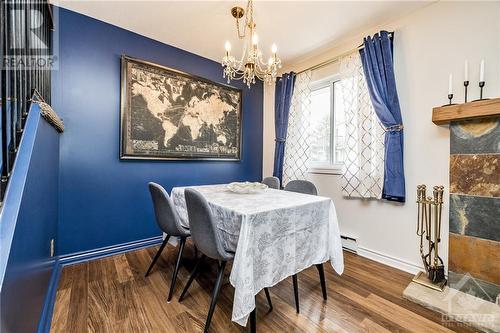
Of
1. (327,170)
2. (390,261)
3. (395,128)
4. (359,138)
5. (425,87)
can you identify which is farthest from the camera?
(327,170)

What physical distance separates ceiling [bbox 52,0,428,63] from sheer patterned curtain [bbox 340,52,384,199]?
1.35 ft

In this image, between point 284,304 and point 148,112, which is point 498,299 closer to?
point 284,304

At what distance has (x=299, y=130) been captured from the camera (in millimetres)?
3166

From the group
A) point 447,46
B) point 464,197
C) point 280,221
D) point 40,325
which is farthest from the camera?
point 447,46

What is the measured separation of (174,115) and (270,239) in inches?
85.1

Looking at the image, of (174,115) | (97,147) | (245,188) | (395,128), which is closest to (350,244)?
(395,128)

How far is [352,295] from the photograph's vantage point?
70.1 inches

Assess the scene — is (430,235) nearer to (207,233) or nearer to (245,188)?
(245,188)

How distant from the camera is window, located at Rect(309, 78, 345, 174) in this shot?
2.82 m

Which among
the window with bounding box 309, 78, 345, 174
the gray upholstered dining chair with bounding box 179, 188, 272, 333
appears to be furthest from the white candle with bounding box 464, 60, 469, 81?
the gray upholstered dining chair with bounding box 179, 188, 272, 333

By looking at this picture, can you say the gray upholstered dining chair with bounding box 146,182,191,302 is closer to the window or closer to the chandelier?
the chandelier

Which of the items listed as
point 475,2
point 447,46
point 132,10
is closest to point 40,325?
point 132,10

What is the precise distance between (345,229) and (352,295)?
41.3 inches

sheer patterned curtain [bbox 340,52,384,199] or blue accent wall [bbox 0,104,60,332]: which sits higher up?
sheer patterned curtain [bbox 340,52,384,199]
